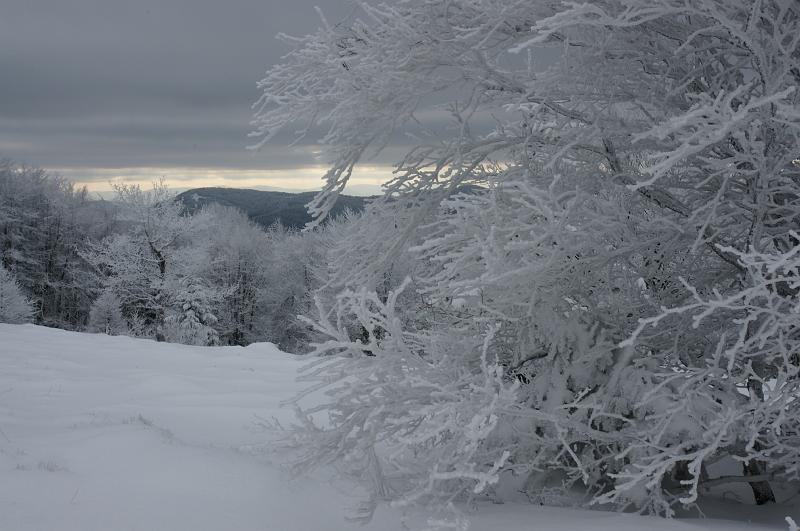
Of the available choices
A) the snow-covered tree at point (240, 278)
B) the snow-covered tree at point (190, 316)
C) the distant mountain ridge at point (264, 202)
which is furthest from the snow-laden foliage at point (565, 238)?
the distant mountain ridge at point (264, 202)

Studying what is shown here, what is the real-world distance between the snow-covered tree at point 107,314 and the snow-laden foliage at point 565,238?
125 feet

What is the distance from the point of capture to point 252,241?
54.0m

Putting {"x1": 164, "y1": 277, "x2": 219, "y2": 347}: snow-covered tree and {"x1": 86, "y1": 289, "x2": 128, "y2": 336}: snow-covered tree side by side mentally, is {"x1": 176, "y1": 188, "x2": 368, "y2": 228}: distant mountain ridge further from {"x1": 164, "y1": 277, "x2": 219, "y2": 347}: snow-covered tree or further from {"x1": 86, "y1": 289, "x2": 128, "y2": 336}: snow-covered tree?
{"x1": 164, "y1": 277, "x2": 219, "y2": 347}: snow-covered tree

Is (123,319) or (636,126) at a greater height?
(636,126)

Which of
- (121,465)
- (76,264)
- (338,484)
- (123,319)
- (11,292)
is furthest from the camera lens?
(76,264)

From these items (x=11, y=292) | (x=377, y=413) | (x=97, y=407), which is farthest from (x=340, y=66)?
(x=11, y=292)

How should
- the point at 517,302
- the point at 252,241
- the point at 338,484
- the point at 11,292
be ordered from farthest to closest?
the point at 252,241, the point at 11,292, the point at 338,484, the point at 517,302

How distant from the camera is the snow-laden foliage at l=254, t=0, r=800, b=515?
3.99 m

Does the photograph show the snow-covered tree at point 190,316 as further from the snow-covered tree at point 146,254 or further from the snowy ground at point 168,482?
the snowy ground at point 168,482

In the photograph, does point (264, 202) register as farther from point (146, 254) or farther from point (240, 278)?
point (146, 254)

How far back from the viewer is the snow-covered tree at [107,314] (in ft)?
130

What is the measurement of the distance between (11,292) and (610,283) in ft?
127

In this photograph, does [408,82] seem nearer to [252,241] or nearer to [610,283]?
[610,283]

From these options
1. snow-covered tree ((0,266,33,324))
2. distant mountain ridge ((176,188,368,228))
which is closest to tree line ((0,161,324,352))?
snow-covered tree ((0,266,33,324))
